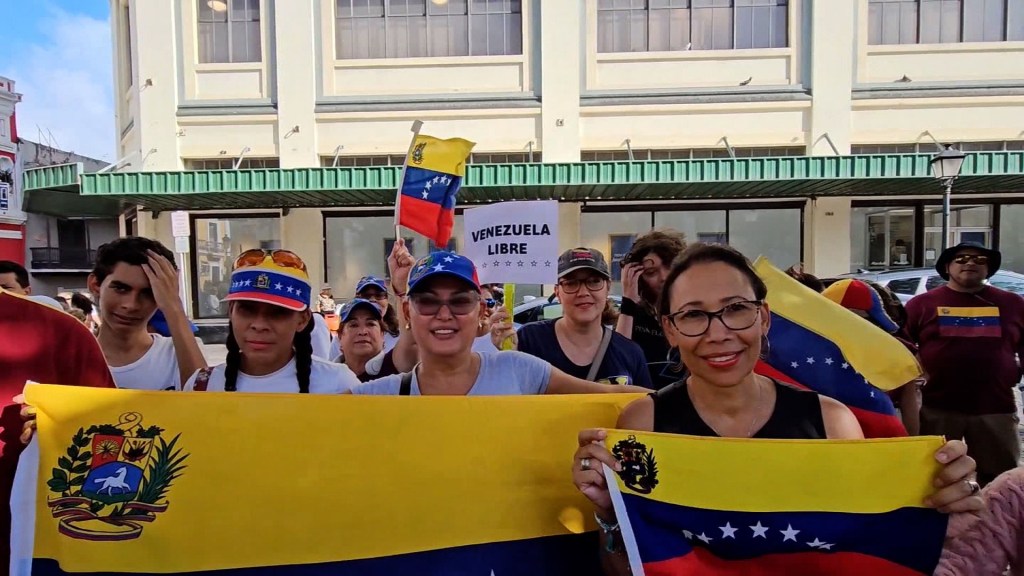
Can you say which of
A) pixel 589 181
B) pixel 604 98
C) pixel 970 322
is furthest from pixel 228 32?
pixel 970 322

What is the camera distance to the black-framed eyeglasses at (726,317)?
72.9 inches

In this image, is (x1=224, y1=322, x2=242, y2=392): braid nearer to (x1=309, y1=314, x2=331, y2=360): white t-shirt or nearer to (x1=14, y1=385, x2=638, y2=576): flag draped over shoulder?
(x1=14, y1=385, x2=638, y2=576): flag draped over shoulder

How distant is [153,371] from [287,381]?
2.37ft

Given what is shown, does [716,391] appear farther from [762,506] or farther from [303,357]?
[303,357]

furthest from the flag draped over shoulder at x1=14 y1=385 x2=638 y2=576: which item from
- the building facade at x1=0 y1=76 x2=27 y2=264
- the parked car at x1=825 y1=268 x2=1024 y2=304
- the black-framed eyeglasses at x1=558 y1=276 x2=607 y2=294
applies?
the building facade at x1=0 y1=76 x2=27 y2=264

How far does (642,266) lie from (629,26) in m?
18.0

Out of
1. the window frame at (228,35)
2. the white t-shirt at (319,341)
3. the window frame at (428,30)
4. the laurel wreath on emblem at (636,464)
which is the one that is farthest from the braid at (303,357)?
the window frame at (228,35)

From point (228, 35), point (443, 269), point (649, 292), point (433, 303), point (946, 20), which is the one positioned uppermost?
point (228, 35)

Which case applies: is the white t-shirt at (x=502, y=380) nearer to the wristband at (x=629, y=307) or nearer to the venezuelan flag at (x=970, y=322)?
the wristband at (x=629, y=307)

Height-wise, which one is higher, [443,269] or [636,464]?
[443,269]

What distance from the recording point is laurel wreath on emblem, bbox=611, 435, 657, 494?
185 centimetres

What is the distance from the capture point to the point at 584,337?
3391mm

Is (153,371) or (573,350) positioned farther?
(573,350)

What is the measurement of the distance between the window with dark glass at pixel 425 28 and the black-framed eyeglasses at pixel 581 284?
17818mm
